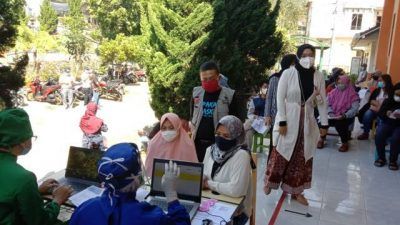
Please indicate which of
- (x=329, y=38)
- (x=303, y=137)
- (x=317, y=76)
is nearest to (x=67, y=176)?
(x=303, y=137)

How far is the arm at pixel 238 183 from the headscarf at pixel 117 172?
42.7 inches

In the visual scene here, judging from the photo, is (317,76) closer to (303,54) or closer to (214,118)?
(303,54)

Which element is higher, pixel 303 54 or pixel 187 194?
pixel 303 54

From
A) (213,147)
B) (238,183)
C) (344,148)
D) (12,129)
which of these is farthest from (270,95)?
(12,129)

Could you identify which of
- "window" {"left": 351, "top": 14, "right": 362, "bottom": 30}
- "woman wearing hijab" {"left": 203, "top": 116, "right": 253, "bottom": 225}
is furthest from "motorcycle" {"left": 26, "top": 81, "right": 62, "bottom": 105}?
"window" {"left": 351, "top": 14, "right": 362, "bottom": 30}

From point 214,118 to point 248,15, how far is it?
11.5ft

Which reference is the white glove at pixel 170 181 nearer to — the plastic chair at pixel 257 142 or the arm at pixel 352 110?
the plastic chair at pixel 257 142

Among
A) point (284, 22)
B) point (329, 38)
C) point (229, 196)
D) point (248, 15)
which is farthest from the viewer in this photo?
point (284, 22)

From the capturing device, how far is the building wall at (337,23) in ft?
97.9

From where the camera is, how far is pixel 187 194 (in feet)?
7.56

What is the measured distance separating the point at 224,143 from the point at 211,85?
1.01 meters

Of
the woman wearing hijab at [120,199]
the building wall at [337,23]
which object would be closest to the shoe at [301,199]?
the woman wearing hijab at [120,199]

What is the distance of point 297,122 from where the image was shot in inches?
146

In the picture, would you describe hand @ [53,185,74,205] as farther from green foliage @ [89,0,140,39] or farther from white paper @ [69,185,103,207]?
green foliage @ [89,0,140,39]
